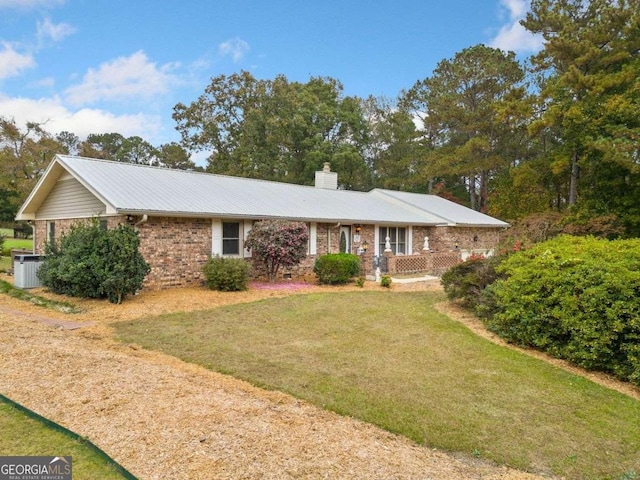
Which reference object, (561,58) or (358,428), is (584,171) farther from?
(358,428)

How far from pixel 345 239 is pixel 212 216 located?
6.47 meters

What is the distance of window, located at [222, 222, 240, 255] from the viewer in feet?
44.8

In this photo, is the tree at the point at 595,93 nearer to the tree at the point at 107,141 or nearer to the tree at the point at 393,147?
the tree at the point at 393,147

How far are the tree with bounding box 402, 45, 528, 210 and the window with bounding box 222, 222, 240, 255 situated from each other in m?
21.1

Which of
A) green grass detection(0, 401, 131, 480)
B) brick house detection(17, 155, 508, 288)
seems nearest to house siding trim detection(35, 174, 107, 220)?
brick house detection(17, 155, 508, 288)

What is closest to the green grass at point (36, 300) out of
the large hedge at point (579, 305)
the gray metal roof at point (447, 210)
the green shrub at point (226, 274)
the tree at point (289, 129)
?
Result: the green shrub at point (226, 274)

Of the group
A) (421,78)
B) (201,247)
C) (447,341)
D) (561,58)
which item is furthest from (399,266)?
(421,78)

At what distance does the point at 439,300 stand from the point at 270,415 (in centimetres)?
786

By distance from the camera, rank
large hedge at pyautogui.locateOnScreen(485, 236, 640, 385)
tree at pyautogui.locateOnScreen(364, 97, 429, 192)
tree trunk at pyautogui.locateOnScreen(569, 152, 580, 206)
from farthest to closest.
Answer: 1. tree at pyautogui.locateOnScreen(364, 97, 429, 192)
2. tree trunk at pyautogui.locateOnScreen(569, 152, 580, 206)
3. large hedge at pyautogui.locateOnScreen(485, 236, 640, 385)

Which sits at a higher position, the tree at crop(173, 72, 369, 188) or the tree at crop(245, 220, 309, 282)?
the tree at crop(173, 72, 369, 188)

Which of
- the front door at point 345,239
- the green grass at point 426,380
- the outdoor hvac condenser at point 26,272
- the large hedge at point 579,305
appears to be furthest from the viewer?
the front door at point 345,239

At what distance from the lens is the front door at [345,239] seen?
56.7 ft

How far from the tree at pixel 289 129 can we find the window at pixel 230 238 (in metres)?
19.7

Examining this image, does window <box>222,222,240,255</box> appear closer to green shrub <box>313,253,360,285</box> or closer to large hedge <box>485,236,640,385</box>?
green shrub <box>313,253,360,285</box>
